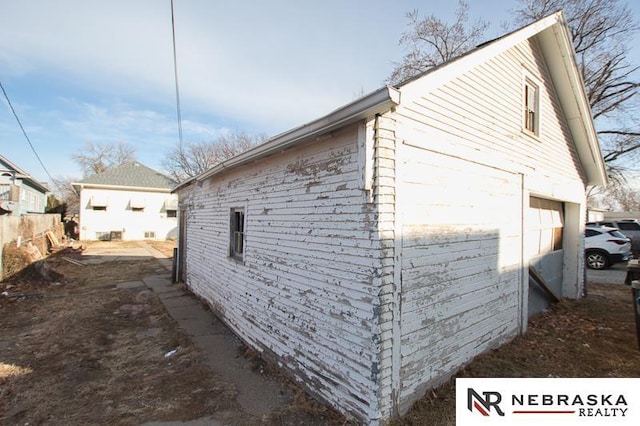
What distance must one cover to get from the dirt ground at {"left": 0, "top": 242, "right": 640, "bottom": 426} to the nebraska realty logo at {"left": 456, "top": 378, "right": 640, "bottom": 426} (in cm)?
33

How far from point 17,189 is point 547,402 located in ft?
81.7

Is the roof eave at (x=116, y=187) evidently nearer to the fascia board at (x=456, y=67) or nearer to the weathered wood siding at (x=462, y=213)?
the weathered wood siding at (x=462, y=213)

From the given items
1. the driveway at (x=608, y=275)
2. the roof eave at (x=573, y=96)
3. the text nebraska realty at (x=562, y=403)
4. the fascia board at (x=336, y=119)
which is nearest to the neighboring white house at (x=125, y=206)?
the fascia board at (x=336, y=119)

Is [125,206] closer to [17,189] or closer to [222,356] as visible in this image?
[17,189]

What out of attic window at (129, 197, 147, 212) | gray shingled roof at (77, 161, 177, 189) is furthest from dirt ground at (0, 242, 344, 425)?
gray shingled roof at (77, 161, 177, 189)

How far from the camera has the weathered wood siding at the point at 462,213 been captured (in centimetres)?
342

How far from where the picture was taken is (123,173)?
980 inches

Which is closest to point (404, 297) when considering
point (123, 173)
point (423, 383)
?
point (423, 383)

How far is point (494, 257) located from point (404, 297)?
2360 mm

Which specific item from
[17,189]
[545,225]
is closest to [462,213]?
[545,225]

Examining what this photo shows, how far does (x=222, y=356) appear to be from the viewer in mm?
4977

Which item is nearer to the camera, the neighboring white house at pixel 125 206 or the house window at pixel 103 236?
the neighboring white house at pixel 125 206

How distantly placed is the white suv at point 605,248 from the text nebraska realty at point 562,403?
1282 cm

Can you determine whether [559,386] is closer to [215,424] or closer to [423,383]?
[423,383]
